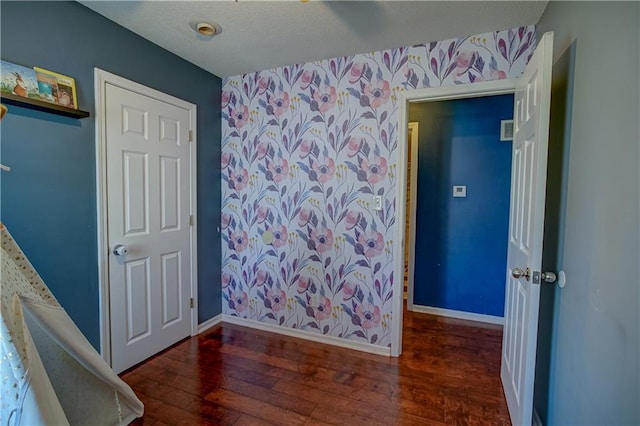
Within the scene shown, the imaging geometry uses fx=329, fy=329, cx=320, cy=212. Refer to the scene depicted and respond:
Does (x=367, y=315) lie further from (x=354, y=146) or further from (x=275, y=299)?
(x=354, y=146)

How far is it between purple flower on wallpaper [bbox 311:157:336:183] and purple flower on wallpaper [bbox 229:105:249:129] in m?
0.78

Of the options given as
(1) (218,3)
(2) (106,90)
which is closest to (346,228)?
(1) (218,3)

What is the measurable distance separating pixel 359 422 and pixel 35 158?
219 centimetres

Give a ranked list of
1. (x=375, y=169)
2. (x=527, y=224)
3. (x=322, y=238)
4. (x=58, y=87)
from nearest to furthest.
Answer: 1. (x=527, y=224)
2. (x=58, y=87)
3. (x=375, y=169)
4. (x=322, y=238)

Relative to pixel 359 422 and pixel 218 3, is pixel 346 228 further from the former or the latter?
pixel 218 3

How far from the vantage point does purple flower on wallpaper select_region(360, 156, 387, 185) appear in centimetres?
242

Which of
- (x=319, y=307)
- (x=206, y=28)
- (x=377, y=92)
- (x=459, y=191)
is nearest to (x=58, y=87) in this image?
(x=206, y=28)

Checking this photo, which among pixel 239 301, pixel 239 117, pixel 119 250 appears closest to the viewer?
pixel 119 250

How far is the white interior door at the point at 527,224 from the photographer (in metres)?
1.36

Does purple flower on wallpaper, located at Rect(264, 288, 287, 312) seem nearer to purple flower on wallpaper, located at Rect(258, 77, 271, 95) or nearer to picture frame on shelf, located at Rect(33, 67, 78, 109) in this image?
purple flower on wallpaper, located at Rect(258, 77, 271, 95)

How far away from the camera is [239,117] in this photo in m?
2.91

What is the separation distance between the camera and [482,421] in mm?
1747

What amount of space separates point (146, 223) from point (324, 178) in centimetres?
134

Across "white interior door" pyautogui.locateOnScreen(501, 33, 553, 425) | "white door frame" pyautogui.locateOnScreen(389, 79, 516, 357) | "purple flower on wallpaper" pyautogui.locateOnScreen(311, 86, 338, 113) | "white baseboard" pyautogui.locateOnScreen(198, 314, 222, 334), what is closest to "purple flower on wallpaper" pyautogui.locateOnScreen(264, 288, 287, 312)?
"white baseboard" pyautogui.locateOnScreen(198, 314, 222, 334)
